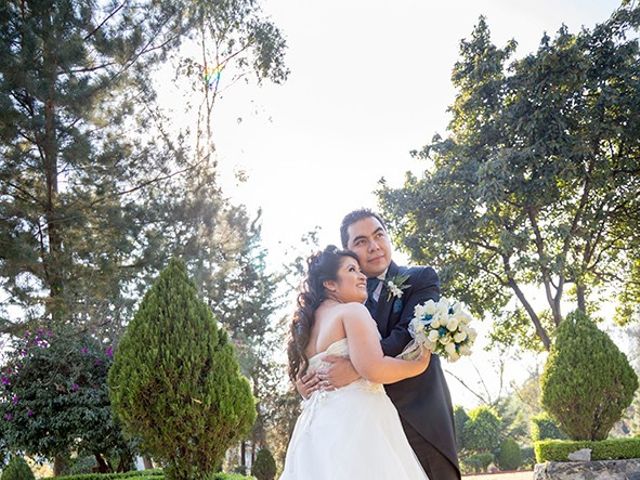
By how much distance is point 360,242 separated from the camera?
124 inches

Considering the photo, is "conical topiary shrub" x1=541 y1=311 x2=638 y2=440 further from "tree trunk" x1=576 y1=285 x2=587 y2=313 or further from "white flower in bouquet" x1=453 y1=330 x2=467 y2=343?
"white flower in bouquet" x1=453 y1=330 x2=467 y2=343

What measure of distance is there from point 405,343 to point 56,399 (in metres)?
7.25

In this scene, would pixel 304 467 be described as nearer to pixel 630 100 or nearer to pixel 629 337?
pixel 630 100

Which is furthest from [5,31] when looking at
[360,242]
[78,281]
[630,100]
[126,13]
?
[630,100]

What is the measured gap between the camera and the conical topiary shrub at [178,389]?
5.85 meters

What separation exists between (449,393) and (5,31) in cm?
1105

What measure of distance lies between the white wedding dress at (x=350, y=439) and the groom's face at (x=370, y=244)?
21.1 inches

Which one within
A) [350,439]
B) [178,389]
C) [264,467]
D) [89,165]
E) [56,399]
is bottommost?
[350,439]

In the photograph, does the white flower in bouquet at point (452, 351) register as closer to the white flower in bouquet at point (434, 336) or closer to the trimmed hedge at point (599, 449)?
the white flower in bouquet at point (434, 336)

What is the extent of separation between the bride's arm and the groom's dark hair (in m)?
0.60

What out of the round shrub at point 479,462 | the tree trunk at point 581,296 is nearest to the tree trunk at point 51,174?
the tree trunk at point 581,296

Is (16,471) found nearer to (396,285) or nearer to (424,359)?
(396,285)

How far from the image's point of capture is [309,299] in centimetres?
304

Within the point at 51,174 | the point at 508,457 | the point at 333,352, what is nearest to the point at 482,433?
the point at 508,457
